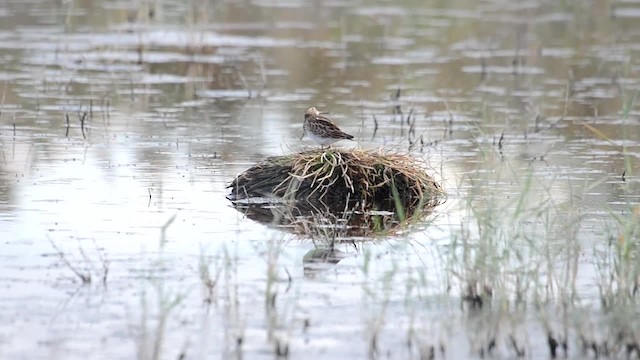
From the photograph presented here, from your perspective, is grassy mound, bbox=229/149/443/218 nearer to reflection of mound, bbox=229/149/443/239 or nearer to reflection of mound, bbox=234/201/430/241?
reflection of mound, bbox=229/149/443/239

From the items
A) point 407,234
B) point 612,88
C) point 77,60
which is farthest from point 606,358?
point 77,60

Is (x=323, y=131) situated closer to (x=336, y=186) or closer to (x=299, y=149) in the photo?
(x=336, y=186)

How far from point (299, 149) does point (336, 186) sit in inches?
73.4

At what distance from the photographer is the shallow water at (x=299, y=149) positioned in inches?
311

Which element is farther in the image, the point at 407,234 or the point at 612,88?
the point at 612,88

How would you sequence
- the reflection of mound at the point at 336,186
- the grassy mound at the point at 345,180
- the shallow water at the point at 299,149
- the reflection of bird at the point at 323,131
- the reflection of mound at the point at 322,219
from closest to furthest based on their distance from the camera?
1. the shallow water at the point at 299,149
2. the reflection of mound at the point at 322,219
3. the reflection of mound at the point at 336,186
4. the grassy mound at the point at 345,180
5. the reflection of bird at the point at 323,131

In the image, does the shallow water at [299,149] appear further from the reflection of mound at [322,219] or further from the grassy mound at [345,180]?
the grassy mound at [345,180]

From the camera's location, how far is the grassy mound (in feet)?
37.8

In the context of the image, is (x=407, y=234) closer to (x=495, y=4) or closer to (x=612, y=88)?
(x=612, y=88)

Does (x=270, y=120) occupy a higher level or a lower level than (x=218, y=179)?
higher

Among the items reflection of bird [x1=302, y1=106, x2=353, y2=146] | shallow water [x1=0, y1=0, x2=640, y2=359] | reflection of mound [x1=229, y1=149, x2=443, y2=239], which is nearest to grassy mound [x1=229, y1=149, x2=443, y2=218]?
reflection of mound [x1=229, y1=149, x2=443, y2=239]

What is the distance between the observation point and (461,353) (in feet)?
24.9

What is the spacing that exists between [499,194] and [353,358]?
15.8 ft

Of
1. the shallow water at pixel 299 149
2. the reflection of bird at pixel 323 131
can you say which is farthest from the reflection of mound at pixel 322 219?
the reflection of bird at pixel 323 131
